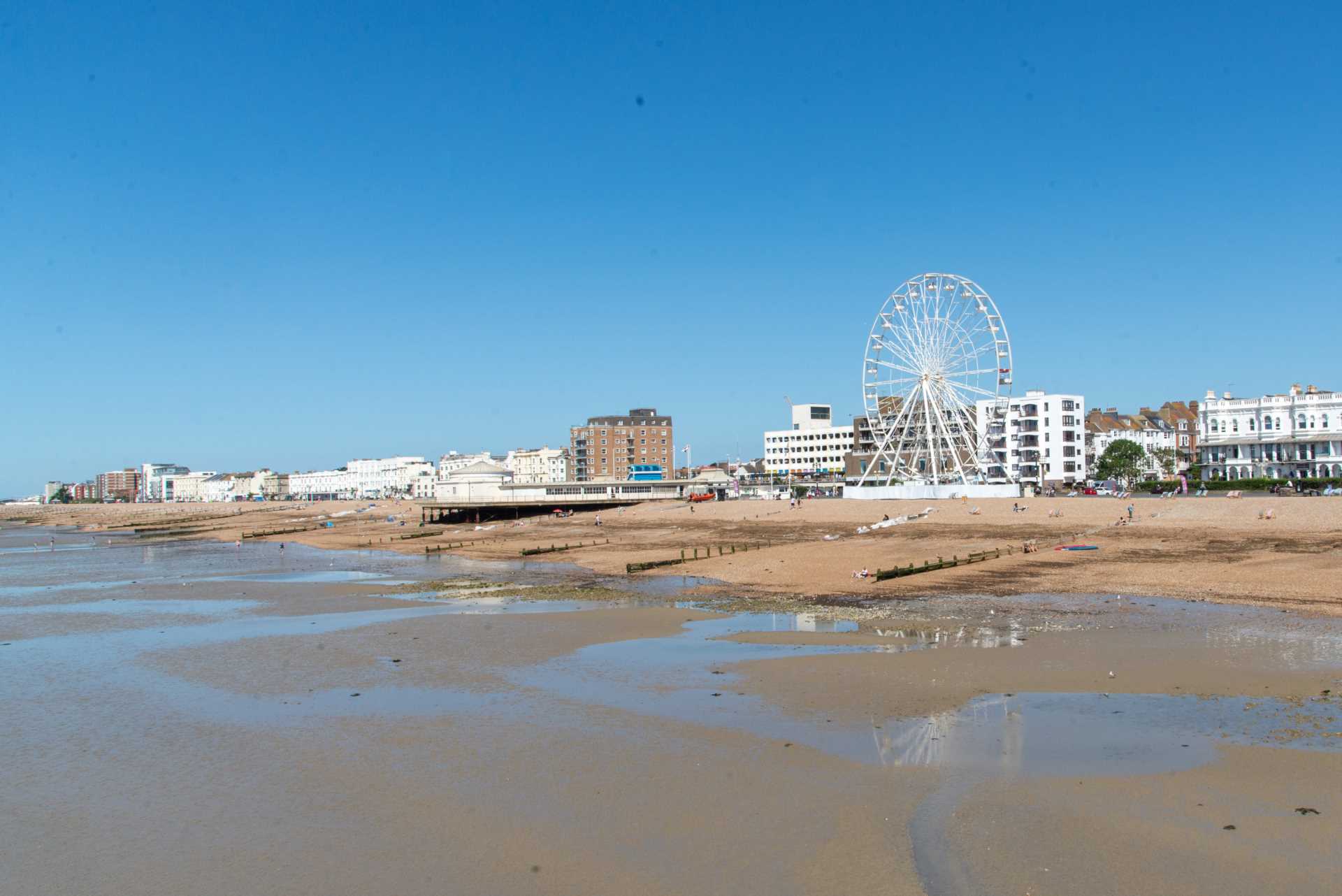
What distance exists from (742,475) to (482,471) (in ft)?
209

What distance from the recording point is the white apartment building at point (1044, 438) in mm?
93188

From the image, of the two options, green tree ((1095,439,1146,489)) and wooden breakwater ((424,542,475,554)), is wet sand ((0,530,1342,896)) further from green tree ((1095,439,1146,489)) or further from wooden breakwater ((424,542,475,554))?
green tree ((1095,439,1146,489))

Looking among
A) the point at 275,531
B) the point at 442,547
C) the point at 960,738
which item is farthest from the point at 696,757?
the point at 275,531

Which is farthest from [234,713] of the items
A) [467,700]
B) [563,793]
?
[563,793]

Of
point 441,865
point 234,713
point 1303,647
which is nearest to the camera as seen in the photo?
point 441,865

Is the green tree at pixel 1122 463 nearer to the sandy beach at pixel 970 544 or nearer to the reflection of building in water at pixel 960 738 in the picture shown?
the sandy beach at pixel 970 544

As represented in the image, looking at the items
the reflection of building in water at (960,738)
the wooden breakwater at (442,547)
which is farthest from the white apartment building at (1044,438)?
the reflection of building in water at (960,738)

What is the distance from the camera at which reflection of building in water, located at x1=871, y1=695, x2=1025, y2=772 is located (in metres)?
11.4

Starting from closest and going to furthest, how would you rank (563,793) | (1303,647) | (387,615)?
(563,793) → (1303,647) → (387,615)

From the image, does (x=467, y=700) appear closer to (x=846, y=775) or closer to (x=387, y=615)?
(x=846, y=775)

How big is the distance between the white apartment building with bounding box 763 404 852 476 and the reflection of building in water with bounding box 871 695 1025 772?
137591 millimetres

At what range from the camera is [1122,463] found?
8781 cm

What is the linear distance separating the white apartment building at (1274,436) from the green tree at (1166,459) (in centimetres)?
1705

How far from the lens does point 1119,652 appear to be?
17156 millimetres
